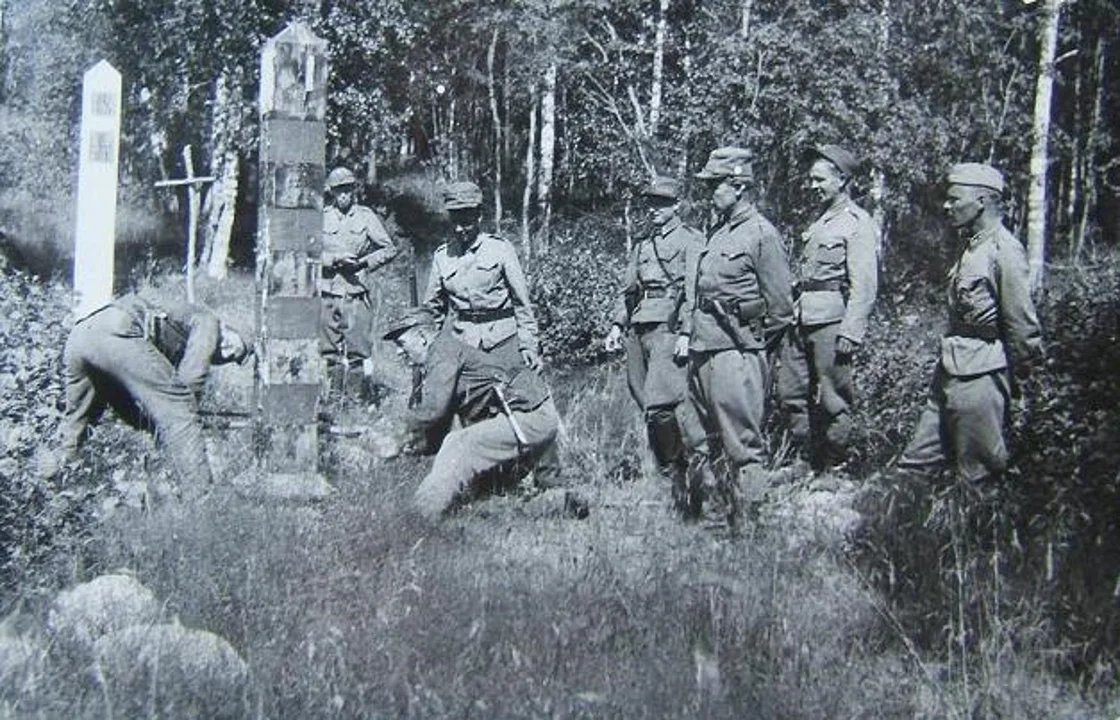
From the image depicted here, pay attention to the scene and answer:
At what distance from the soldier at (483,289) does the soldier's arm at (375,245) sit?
4.75 meters

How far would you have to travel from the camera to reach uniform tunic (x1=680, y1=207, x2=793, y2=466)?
6914 millimetres

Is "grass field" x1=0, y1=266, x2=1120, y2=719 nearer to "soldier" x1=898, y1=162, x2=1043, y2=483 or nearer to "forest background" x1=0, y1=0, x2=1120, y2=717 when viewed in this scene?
"forest background" x1=0, y1=0, x2=1120, y2=717

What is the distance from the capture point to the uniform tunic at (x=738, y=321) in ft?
22.7

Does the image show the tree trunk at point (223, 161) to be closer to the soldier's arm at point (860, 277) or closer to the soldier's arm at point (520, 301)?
the soldier's arm at point (520, 301)

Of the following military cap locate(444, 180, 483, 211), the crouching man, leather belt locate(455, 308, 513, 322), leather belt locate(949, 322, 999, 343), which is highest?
military cap locate(444, 180, 483, 211)

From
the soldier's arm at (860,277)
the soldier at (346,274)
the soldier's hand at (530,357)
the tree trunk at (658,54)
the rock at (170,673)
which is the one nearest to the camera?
the rock at (170,673)

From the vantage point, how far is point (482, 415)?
273 inches

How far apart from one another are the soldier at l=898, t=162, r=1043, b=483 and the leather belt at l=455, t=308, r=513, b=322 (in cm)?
236

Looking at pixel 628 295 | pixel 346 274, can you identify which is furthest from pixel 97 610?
pixel 346 274

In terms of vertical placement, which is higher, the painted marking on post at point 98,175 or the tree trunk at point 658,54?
the tree trunk at point 658,54

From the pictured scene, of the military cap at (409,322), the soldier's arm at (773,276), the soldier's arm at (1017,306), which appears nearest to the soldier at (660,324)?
the soldier's arm at (773,276)

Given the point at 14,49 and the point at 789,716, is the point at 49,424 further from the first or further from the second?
the point at 14,49

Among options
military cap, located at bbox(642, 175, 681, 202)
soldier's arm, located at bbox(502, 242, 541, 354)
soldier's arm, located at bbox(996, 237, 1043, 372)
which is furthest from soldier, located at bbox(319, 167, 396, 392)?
soldier's arm, located at bbox(996, 237, 1043, 372)

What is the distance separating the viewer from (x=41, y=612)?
4703 millimetres
